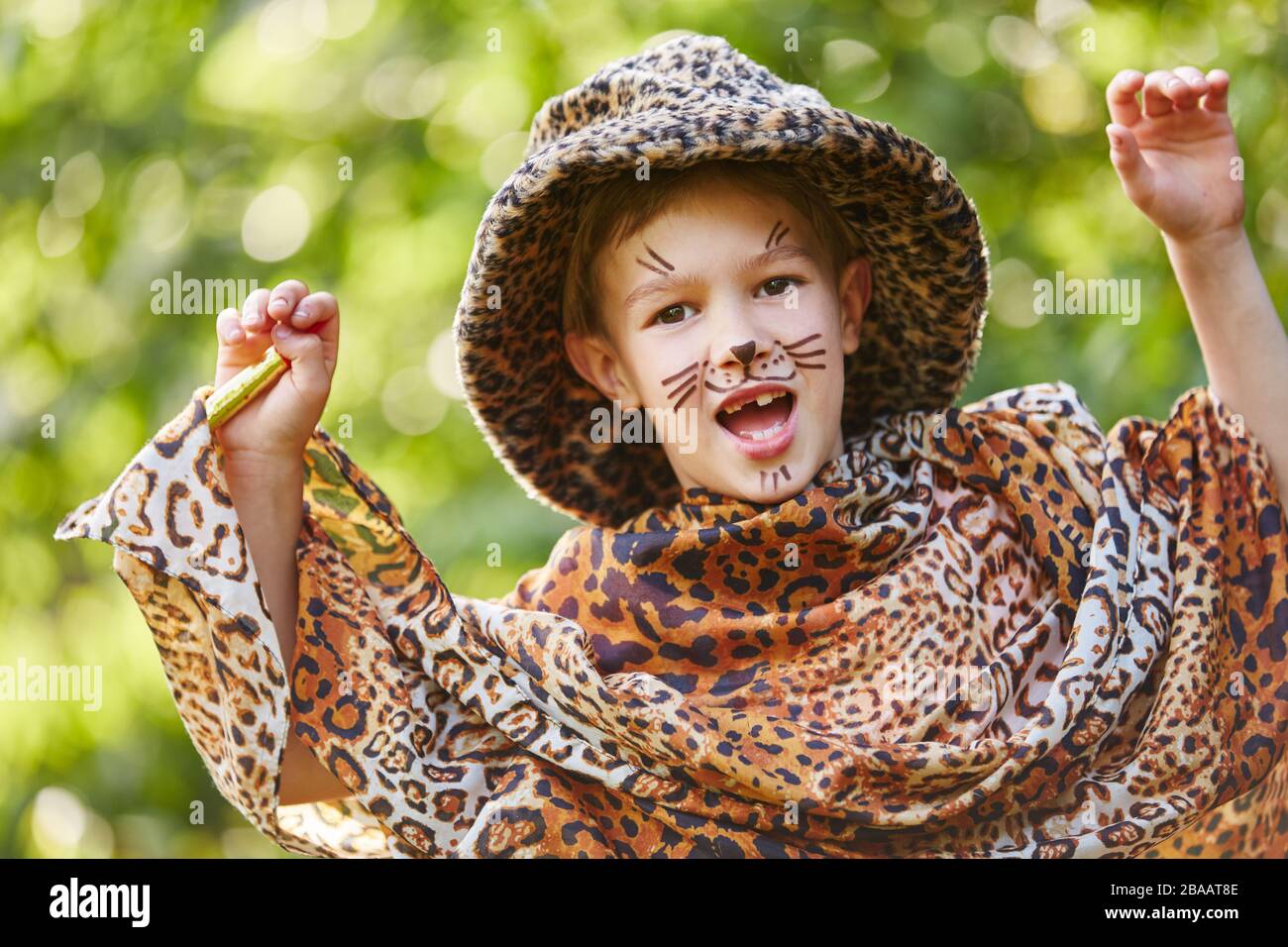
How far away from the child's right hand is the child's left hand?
1.01m

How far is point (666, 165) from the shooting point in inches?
65.9

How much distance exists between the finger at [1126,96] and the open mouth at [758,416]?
0.57 m

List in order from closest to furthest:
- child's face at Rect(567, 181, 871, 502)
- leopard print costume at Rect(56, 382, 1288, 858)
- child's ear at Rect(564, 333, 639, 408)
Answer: leopard print costume at Rect(56, 382, 1288, 858), child's face at Rect(567, 181, 871, 502), child's ear at Rect(564, 333, 639, 408)

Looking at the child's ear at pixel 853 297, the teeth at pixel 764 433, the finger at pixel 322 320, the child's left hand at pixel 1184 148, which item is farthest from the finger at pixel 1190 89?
the finger at pixel 322 320

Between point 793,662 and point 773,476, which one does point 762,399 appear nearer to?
point 773,476

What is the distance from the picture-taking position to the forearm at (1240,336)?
5.84ft

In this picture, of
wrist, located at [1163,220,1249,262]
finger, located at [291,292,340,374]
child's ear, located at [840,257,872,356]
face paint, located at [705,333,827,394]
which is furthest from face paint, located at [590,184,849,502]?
wrist, located at [1163,220,1249,262]

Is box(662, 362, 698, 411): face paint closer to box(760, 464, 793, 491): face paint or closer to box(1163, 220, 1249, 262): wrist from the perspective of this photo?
box(760, 464, 793, 491): face paint

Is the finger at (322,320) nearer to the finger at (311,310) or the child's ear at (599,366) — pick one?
the finger at (311,310)

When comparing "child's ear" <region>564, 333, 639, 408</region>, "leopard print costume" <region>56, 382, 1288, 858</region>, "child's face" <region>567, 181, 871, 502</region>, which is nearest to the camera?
"leopard print costume" <region>56, 382, 1288, 858</region>

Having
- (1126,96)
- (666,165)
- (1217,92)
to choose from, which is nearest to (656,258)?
(666,165)

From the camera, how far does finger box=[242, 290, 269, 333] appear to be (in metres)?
1.68

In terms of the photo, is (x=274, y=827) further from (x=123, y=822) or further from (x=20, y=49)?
(x=20, y=49)
